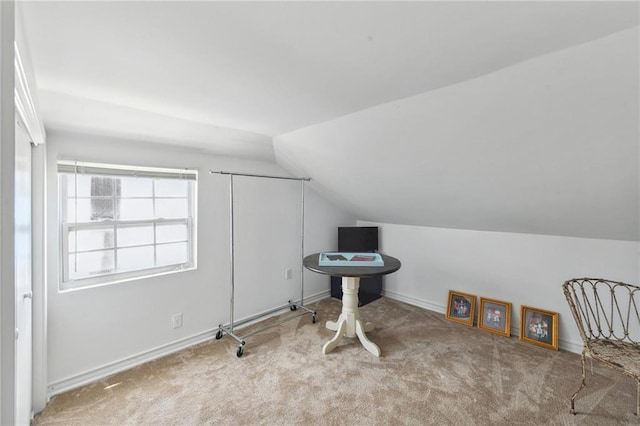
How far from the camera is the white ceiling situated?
1012mm

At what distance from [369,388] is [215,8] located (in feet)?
7.92

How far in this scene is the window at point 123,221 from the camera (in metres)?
2.18

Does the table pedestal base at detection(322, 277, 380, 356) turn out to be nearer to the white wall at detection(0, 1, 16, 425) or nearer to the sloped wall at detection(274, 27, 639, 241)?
the sloped wall at detection(274, 27, 639, 241)

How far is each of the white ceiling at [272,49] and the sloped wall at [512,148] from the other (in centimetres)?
15

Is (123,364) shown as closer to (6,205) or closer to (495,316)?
(6,205)

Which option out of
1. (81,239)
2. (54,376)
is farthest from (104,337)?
(81,239)

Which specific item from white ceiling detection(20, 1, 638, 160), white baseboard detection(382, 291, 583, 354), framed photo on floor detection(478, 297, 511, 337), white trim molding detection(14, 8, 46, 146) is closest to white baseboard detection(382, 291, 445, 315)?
white baseboard detection(382, 291, 583, 354)

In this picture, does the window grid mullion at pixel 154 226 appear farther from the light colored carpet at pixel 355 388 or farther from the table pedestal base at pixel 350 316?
the table pedestal base at pixel 350 316

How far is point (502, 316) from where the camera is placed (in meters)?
3.05

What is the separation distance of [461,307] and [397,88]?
108 inches

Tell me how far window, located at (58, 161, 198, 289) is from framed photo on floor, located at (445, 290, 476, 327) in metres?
2.88

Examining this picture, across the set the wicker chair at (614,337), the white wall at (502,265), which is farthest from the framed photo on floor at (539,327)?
the wicker chair at (614,337)

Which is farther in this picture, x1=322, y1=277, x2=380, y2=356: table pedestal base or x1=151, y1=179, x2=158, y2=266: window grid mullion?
x1=322, y1=277, x2=380, y2=356: table pedestal base

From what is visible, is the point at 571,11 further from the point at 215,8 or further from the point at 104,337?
the point at 104,337
